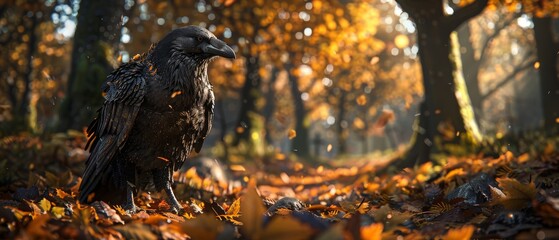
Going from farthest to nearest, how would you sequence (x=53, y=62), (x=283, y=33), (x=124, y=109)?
(x=53, y=62)
(x=283, y=33)
(x=124, y=109)

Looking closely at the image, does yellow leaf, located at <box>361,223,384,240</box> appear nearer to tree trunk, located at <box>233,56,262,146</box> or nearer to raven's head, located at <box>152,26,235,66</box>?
raven's head, located at <box>152,26,235,66</box>

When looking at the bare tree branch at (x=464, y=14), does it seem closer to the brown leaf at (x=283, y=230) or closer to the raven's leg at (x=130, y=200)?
the raven's leg at (x=130, y=200)

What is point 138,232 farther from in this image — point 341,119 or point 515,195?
point 341,119

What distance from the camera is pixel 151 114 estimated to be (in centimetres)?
381

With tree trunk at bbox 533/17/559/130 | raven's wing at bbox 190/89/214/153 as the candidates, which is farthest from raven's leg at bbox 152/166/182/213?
tree trunk at bbox 533/17/559/130

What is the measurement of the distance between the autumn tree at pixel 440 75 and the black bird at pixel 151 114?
6283 mm

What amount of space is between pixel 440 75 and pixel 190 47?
6.81 metres

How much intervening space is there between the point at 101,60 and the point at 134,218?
6.61 metres

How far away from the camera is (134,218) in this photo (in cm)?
305

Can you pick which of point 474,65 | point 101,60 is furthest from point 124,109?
point 474,65

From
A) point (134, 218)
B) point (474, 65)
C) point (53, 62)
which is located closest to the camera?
point (134, 218)

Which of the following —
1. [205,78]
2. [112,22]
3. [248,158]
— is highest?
[112,22]

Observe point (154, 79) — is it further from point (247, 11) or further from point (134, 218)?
point (247, 11)

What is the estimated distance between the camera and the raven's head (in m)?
3.89
